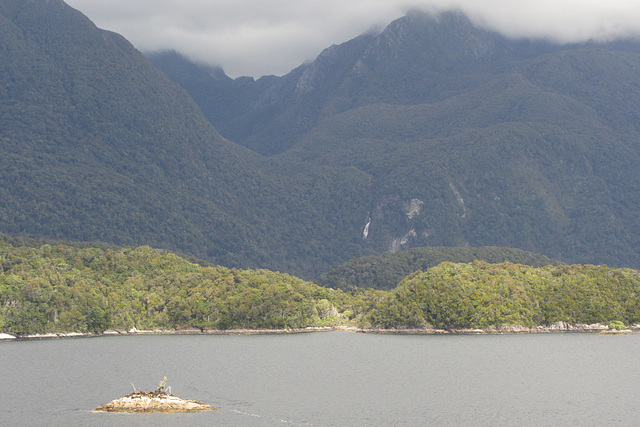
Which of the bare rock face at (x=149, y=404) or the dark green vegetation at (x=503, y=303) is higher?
the dark green vegetation at (x=503, y=303)

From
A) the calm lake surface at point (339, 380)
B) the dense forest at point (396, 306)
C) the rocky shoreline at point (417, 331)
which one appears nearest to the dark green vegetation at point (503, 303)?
the dense forest at point (396, 306)

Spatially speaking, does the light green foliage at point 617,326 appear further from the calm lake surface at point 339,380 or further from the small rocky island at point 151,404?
the small rocky island at point 151,404

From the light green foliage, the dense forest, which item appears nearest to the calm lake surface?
the light green foliage

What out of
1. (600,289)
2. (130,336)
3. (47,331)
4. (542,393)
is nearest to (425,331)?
(600,289)

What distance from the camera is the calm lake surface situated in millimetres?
82625

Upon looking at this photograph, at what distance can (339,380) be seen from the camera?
4245 inches

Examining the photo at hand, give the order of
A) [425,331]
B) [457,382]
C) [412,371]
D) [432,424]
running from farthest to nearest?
[425,331] < [412,371] < [457,382] < [432,424]

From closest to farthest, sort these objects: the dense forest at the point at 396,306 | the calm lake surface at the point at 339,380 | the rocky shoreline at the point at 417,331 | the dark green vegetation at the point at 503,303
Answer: the calm lake surface at the point at 339,380, the dense forest at the point at 396,306, the rocky shoreline at the point at 417,331, the dark green vegetation at the point at 503,303

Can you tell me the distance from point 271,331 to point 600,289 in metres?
72.9

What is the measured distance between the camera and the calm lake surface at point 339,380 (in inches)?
3253

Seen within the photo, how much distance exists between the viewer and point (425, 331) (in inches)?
7387

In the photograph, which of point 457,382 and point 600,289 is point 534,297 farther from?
point 457,382

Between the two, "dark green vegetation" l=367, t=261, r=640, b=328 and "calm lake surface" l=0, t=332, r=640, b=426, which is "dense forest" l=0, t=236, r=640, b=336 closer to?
"dark green vegetation" l=367, t=261, r=640, b=328

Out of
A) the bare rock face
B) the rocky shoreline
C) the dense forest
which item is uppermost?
the dense forest
